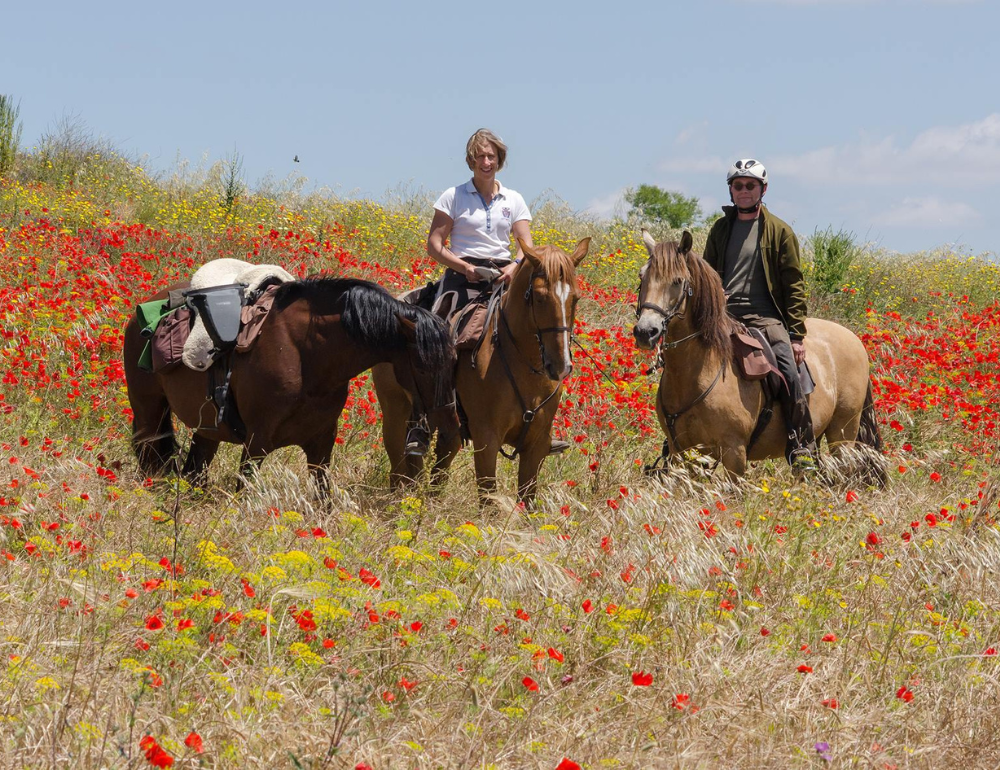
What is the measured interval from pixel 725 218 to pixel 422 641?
477 centimetres

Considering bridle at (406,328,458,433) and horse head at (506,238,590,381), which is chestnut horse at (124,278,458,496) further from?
horse head at (506,238,590,381)

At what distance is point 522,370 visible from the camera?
7113 millimetres

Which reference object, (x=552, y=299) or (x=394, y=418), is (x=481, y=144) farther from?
(x=394, y=418)

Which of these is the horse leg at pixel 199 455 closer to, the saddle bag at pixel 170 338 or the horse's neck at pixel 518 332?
the saddle bag at pixel 170 338

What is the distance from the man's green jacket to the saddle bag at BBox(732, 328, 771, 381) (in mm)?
492

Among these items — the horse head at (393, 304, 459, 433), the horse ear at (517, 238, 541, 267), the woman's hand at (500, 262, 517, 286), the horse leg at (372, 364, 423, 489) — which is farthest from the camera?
the horse leg at (372, 364, 423, 489)

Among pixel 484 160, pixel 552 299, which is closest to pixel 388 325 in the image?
pixel 552 299

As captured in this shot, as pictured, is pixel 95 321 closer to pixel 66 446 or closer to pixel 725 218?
pixel 66 446

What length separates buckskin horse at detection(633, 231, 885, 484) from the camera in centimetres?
716

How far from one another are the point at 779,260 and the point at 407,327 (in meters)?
2.97

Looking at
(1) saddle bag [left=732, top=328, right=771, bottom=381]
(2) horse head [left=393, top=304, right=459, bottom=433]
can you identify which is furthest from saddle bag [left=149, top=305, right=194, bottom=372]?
(1) saddle bag [left=732, top=328, right=771, bottom=381]

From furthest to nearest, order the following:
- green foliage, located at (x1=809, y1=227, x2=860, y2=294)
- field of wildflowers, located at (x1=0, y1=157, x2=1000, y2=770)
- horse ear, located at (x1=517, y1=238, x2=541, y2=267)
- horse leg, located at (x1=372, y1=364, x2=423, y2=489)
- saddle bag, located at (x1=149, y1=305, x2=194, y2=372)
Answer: green foliage, located at (x1=809, y1=227, x2=860, y2=294)
horse leg, located at (x1=372, y1=364, x2=423, y2=489)
saddle bag, located at (x1=149, y1=305, x2=194, y2=372)
horse ear, located at (x1=517, y1=238, x2=541, y2=267)
field of wildflowers, located at (x1=0, y1=157, x2=1000, y2=770)

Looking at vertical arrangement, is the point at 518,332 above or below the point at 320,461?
above

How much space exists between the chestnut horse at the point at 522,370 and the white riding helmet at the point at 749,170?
1.53 m
